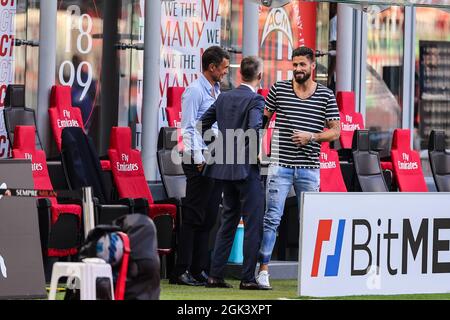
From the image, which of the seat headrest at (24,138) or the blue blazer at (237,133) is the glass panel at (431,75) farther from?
the blue blazer at (237,133)

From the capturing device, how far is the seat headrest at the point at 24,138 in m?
12.8

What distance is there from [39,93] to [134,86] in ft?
7.16

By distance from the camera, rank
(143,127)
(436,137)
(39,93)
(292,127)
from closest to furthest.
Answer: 1. (292,127)
2. (39,93)
3. (143,127)
4. (436,137)

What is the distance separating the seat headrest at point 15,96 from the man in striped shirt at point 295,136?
2878 millimetres

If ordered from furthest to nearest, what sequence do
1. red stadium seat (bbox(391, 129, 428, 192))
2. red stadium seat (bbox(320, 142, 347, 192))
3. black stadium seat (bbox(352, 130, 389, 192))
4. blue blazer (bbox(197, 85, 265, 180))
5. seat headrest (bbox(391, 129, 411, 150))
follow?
1. seat headrest (bbox(391, 129, 411, 150))
2. red stadium seat (bbox(391, 129, 428, 192))
3. black stadium seat (bbox(352, 130, 389, 192))
4. red stadium seat (bbox(320, 142, 347, 192))
5. blue blazer (bbox(197, 85, 265, 180))

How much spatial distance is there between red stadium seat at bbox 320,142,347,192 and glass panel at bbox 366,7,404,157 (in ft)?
11.5

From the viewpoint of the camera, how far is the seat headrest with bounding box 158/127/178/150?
14.0 m

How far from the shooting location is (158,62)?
15.2 meters

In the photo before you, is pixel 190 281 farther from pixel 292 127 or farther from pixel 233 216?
pixel 292 127

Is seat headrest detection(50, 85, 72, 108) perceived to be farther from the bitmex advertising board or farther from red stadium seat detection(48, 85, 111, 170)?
the bitmex advertising board

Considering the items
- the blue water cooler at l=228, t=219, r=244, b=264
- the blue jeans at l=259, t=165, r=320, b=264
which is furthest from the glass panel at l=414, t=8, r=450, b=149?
the blue jeans at l=259, t=165, r=320, b=264

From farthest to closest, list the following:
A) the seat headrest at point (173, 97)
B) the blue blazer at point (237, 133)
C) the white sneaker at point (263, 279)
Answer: the seat headrest at point (173, 97), the white sneaker at point (263, 279), the blue blazer at point (237, 133)

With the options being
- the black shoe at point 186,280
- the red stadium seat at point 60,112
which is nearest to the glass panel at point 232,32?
the red stadium seat at point 60,112

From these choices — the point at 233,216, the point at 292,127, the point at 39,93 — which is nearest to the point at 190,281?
the point at 233,216
